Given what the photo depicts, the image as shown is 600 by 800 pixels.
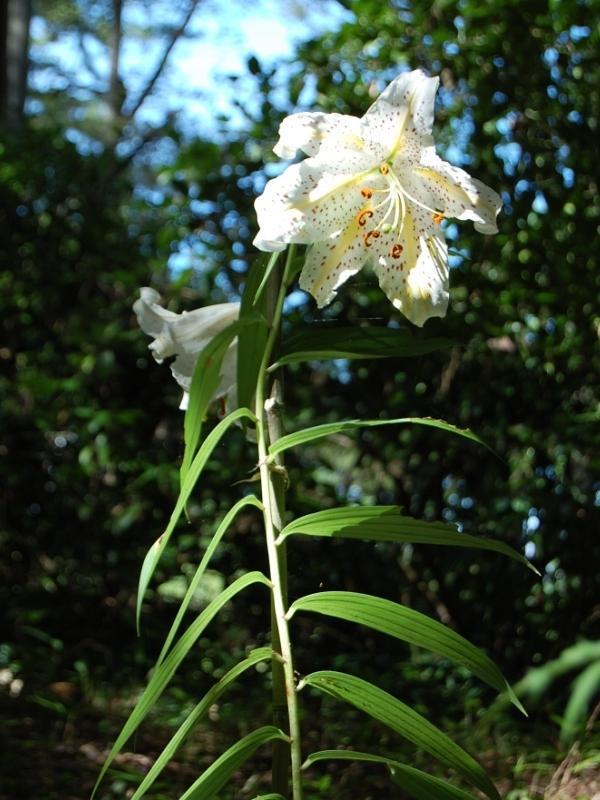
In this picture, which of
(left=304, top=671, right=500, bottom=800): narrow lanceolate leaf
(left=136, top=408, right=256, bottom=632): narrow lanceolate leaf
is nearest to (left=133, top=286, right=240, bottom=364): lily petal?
(left=136, top=408, right=256, bottom=632): narrow lanceolate leaf

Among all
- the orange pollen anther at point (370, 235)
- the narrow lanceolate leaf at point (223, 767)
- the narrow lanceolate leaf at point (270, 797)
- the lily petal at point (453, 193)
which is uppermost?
the lily petal at point (453, 193)

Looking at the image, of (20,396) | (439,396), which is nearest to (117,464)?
(20,396)

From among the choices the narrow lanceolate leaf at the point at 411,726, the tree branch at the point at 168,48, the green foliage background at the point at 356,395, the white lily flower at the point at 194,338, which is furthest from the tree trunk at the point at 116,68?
the narrow lanceolate leaf at the point at 411,726

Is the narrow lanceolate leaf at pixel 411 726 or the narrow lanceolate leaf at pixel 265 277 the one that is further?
the narrow lanceolate leaf at pixel 265 277

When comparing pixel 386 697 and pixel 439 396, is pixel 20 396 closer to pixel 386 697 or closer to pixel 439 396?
pixel 439 396

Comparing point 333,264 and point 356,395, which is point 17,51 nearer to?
point 356,395

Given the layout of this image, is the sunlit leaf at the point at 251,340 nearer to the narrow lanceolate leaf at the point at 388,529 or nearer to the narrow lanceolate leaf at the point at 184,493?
the narrow lanceolate leaf at the point at 184,493

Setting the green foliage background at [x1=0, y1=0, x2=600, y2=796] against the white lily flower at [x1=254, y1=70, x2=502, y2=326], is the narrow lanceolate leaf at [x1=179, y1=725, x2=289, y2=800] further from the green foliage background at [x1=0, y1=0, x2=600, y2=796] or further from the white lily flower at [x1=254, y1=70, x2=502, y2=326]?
the green foliage background at [x1=0, y1=0, x2=600, y2=796]
